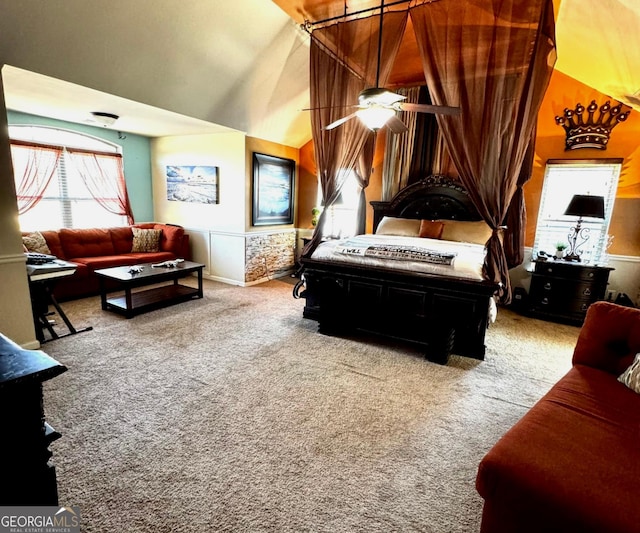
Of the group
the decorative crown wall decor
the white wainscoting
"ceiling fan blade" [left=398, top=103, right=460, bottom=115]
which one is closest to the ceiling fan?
"ceiling fan blade" [left=398, top=103, right=460, bottom=115]

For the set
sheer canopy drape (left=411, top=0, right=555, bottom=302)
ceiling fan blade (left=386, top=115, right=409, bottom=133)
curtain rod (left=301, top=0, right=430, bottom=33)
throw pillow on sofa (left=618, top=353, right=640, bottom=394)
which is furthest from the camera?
curtain rod (left=301, top=0, right=430, bottom=33)

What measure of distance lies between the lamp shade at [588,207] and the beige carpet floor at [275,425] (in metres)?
1.55

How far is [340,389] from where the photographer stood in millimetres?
2684

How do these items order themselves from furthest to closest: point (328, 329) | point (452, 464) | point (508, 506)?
point (328, 329)
point (452, 464)
point (508, 506)

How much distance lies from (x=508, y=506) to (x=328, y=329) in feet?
8.47

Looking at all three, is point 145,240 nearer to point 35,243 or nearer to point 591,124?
point 35,243

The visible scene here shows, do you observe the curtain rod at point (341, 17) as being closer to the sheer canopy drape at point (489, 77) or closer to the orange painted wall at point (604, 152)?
the sheer canopy drape at point (489, 77)

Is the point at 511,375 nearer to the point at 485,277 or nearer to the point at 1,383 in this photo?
the point at 485,277

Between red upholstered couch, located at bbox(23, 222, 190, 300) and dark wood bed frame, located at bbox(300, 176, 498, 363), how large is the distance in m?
2.85

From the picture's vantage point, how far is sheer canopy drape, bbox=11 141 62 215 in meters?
4.71

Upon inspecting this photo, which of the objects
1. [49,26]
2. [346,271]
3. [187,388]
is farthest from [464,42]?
[187,388]

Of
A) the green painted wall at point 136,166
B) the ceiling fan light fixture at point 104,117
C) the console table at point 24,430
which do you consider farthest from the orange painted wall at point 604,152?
the green painted wall at point 136,166

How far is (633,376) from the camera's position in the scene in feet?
6.02

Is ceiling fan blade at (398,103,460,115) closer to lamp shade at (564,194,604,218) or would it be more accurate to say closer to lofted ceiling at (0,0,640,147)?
lofted ceiling at (0,0,640,147)
